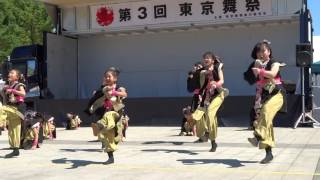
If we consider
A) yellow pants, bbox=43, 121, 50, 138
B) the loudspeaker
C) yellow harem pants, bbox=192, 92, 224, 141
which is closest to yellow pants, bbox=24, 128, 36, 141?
yellow pants, bbox=43, 121, 50, 138

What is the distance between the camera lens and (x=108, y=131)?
9695 millimetres

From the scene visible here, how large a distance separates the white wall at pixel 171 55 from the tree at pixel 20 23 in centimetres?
1651

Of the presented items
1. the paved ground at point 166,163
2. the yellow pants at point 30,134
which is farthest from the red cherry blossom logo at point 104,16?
the yellow pants at point 30,134

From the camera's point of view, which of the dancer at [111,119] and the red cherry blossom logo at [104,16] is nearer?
the dancer at [111,119]

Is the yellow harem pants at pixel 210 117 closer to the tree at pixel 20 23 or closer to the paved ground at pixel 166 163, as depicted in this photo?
the paved ground at pixel 166 163

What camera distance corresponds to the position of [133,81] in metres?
27.0

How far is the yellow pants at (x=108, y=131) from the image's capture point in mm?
9672

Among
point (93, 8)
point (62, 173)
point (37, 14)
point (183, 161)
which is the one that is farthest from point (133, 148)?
point (37, 14)

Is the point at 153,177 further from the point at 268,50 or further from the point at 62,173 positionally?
the point at 268,50

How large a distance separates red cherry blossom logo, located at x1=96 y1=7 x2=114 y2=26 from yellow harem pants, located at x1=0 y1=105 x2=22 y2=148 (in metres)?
14.8

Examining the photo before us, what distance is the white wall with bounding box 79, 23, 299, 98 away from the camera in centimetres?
2416

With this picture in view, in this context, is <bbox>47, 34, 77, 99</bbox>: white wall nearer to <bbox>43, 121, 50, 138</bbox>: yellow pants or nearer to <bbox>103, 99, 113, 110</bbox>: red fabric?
<bbox>43, 121, 50, 138</bbox>: yellow pants

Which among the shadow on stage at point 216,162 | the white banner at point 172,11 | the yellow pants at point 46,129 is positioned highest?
Result: the white banner at point 172,11

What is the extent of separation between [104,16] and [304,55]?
389 inches
